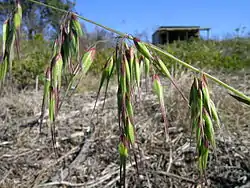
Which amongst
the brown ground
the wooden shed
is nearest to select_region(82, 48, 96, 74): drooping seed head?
the brown ground

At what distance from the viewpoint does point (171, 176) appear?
1332 millimetres

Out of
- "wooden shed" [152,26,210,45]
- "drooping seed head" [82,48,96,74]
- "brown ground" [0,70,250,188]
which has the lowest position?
"brown ground" [0,70,250,188]

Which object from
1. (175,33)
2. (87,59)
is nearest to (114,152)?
(87,59)

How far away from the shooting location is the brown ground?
133 centimetres

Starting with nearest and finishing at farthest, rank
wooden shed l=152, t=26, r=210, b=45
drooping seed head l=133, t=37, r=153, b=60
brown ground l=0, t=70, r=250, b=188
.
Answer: drooping seed head l=133, t=37, r=153, b=60
brown ground l=0, t=70, r=250, b=188
wooden shed l=152, t=26, r=210, b=45

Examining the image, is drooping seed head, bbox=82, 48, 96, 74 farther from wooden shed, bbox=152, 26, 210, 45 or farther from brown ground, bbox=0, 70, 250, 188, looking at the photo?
wooden shed, bbox=152, 26, 210, 45

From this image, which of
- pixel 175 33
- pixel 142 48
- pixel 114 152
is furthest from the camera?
pixel 175 33

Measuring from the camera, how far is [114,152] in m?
1.52

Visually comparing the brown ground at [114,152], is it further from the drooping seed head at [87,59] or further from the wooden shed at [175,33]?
the wooden shed at [175,33]

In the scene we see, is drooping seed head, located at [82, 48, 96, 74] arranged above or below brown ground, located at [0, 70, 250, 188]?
above

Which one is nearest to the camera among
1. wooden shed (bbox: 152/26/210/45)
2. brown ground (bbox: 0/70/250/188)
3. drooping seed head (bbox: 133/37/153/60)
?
drooping seed head (bbox: 133/37/153/60)

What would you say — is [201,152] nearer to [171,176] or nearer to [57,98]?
[57,98]

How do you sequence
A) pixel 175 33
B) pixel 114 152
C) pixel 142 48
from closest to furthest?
1. pixel 142 48
2. pixel 114 152
3. pixel 175 33

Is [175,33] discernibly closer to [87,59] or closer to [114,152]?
[114,152]
